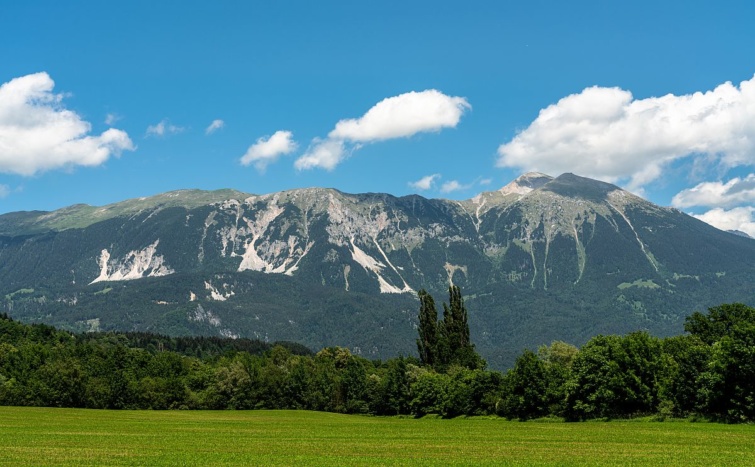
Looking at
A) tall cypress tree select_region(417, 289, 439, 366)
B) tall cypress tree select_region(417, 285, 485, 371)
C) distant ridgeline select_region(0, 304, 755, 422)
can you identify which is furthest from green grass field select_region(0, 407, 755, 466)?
tall cypress tree select_region(417, 289, 439, 366)

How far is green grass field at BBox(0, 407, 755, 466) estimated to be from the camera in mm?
50719

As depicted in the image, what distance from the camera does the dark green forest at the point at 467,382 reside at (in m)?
90.1

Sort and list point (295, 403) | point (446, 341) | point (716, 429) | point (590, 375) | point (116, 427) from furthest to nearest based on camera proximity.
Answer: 1. point (295, 403)
2. point (446, 341)
3. point (590, 375)
4. point (116, 427)
5. point (716, 429)

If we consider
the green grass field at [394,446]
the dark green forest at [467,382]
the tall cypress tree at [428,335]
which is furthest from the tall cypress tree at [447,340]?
the green grass field at [394,446]

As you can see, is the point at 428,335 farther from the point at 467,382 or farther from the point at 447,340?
the point at 467,382

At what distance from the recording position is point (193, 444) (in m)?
65.7

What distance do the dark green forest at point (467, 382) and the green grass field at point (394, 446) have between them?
9019 millimetres

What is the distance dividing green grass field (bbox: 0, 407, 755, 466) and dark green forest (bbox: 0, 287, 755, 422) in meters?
9.02

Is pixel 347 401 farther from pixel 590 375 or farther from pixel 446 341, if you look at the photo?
pixel 590 375

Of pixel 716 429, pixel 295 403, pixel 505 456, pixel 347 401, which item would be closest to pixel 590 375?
pixel 716 429

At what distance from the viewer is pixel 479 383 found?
5049 inches

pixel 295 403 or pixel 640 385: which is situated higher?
pixel 640 385

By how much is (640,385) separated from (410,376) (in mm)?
65952

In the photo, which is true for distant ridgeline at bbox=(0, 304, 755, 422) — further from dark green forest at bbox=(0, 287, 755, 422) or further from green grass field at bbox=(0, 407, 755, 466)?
green grass field at bbox=(0, 407, 755, 466)
